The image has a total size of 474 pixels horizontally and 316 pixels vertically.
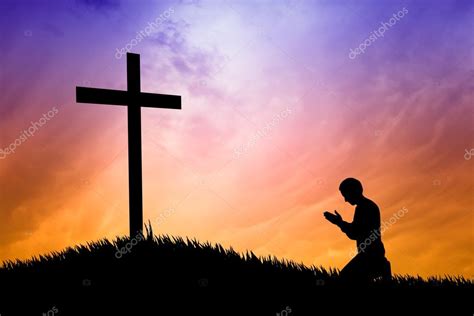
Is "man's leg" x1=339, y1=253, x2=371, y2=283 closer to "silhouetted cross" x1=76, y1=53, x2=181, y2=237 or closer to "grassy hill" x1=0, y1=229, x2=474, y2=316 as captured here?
"grassy hill" x1=0, y1=229, x2=474, y2=316

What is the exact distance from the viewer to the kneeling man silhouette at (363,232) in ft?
23.7

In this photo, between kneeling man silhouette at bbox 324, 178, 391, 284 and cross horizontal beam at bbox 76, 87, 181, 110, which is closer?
kneeling man silhouette at bbox 324, 178, 391, 284

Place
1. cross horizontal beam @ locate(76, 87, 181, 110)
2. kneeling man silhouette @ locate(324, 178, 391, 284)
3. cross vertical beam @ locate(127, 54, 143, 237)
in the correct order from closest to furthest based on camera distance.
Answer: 1. kneeling man silhouette @ locate(324, 178, 391, 284)
2. cross vertical beam @ locate(127, 54, 143, 237)
3. cross horizontal beam @ locate(76, 87, 181, 110)

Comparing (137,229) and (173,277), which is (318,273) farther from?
(137,229)

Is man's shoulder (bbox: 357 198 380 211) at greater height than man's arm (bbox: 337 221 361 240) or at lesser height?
greater

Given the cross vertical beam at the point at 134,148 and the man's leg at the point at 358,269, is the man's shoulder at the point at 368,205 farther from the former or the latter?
the cross vertical beam at the point at 134,148

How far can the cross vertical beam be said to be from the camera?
895 cm

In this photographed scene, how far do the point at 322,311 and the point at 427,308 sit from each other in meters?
1.69

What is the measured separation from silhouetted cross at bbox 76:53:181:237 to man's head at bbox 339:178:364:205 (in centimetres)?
342

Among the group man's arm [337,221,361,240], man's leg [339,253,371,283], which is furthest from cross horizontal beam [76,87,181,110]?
man's leg [339,253,371,283]

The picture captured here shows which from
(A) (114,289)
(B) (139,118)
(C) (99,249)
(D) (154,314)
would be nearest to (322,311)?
(D) (154,314)

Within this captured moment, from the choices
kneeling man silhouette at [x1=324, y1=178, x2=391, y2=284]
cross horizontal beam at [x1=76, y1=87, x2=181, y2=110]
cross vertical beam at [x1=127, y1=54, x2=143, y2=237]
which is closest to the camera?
kneeling man silhouette at [x1=324, y1=178, x2=391, y2=284]

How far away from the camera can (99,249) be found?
8875 millimetres

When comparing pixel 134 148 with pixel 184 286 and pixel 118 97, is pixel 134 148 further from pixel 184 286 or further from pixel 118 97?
pixel 184 286
